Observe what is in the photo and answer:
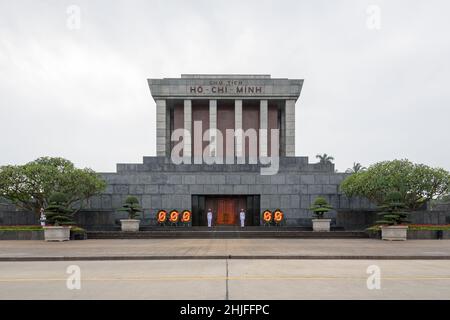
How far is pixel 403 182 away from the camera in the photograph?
29.3 m

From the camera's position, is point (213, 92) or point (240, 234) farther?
point (213, 92)

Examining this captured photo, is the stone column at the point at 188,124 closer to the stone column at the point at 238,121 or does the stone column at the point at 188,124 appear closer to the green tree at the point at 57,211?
the stone column at the point at 238,121

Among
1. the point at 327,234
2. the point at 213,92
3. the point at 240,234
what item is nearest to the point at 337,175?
the point at 327,234

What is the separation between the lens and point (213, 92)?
45.2 metres

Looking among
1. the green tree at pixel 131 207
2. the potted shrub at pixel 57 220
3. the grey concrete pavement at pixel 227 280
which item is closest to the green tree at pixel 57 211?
the potted shrub at pixel 57 220

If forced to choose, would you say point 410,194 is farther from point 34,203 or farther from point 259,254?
point 34,203

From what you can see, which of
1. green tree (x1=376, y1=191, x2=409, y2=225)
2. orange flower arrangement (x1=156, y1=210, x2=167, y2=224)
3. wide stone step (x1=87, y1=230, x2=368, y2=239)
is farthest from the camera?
orange flower arrangement (x1=156, y1=210, x2=167, y2=224)

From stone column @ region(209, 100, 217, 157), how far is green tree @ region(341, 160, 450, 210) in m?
18.6

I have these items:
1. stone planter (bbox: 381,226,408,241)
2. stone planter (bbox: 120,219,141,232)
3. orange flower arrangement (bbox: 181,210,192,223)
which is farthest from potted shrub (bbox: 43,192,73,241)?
stone planter (bbox: 381,226,408,241)

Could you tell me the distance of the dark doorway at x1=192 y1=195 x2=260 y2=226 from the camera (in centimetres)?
3444

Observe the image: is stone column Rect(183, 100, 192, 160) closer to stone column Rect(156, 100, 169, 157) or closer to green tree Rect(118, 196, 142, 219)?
stone column Rect(156, 100, 169, 157)

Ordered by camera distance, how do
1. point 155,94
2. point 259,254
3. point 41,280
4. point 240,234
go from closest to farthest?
point 41,280
point 259,254
point 240,234
point 155,94
